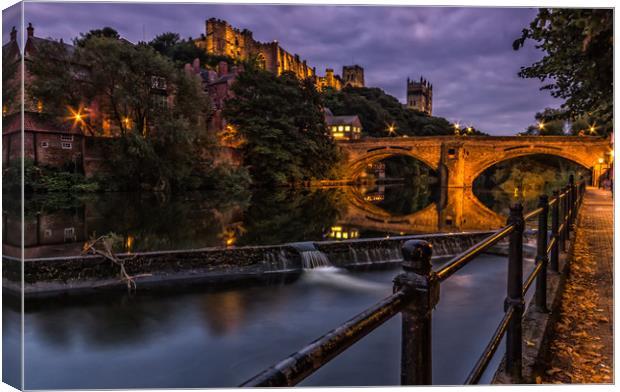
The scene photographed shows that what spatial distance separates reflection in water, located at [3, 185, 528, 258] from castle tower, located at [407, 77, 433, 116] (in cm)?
6332

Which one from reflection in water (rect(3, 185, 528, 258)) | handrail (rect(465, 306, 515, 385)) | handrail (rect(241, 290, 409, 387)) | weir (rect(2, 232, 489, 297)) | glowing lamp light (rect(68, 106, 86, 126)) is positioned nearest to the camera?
handrail (rect(241, 290, 409, 387))

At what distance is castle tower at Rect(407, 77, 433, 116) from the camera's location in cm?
8288

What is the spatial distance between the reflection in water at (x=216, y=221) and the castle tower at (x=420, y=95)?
63.3 metres

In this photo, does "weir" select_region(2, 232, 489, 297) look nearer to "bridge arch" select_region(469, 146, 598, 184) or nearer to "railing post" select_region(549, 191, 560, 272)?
"railing post" select_region(549, 191, 560, 272)

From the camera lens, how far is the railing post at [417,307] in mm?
1000

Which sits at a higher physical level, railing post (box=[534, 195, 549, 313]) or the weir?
railing post (box=[534, 195, 549, 313])

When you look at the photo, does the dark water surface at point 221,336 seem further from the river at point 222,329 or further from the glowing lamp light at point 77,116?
the glowing lamp light at point 77,116

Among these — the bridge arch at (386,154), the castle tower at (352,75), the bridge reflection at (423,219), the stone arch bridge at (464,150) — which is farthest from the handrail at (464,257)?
the castle tower at (352,75)

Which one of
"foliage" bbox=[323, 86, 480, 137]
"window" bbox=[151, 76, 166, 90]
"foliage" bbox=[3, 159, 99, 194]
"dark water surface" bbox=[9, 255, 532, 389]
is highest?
"foliage" bbox=[323, 86, 480, 137]

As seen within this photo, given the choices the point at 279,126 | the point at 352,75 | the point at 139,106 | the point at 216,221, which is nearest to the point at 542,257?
the point at 216,221

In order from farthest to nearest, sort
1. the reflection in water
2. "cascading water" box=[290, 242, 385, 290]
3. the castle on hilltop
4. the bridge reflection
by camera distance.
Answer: the castle on hilltop < the bridge reflection < the reflection in water < "cascading water" box=[290, 242, 385, 290]

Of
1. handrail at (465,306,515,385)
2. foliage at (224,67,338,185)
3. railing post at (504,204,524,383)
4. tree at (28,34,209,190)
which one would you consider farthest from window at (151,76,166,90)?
handrail at (465,306,515,385)

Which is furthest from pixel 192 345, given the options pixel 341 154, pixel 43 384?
pixel 341 154

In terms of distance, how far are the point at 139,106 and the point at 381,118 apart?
43.0 m
